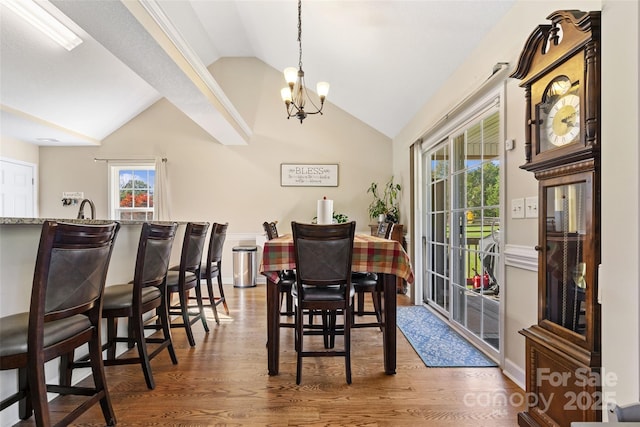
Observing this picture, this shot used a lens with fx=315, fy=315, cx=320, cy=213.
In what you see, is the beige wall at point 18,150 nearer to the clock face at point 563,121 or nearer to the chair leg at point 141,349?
the chair leg at point 141,349

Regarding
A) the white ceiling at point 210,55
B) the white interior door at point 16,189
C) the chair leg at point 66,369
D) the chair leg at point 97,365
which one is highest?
the white ceiling at point 210,55

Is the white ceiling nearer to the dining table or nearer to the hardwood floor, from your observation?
the dining table

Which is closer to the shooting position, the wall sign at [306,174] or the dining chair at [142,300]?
the dining chair at [142,300]

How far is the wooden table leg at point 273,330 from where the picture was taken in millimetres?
2129

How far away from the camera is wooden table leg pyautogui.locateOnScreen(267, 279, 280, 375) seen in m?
2.13

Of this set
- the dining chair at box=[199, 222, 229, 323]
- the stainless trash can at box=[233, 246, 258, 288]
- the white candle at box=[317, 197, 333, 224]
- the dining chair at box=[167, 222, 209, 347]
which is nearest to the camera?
the dining chair at box=[167, 222, 209, 347]

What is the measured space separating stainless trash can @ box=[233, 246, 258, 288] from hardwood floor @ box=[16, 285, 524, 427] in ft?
7.91

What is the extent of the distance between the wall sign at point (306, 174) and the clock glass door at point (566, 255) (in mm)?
3970

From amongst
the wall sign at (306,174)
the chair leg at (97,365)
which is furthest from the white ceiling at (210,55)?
the chair leg at (97,365)

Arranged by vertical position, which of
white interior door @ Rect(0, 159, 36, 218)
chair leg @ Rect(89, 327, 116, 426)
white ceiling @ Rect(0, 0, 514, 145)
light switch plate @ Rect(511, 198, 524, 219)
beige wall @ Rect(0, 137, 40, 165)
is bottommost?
chair leg @ Rect(89, 327, 116, 426)

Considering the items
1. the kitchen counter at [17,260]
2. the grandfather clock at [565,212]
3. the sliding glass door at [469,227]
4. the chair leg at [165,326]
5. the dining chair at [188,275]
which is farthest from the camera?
the dining chair at [188,275]

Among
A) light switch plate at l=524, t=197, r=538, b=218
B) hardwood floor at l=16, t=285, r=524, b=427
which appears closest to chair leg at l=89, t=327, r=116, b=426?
hardwood floor at l=16, t=285, r=524, b=427

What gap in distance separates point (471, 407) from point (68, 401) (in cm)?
230

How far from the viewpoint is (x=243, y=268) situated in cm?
500
